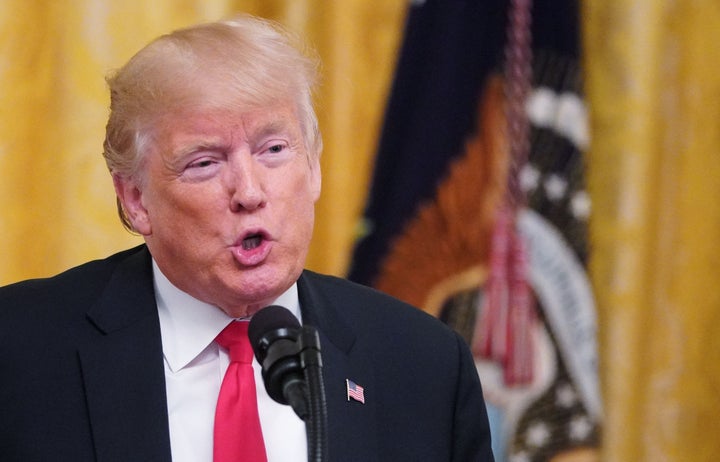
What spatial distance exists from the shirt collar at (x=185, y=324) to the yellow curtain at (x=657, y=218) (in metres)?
1.38

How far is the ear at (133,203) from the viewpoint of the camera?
2.11m

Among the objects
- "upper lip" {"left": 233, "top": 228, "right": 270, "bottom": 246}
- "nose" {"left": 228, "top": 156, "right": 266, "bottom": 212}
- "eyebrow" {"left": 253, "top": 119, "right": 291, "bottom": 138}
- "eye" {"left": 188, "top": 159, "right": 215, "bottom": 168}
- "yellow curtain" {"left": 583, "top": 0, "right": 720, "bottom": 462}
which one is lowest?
"yellow curtain" {"left": 583, "top": 0, "right": 720, "bottom": 462}

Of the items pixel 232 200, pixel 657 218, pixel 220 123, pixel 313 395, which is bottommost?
pixel 657 218

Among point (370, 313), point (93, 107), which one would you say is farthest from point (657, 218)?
point (93, 107)

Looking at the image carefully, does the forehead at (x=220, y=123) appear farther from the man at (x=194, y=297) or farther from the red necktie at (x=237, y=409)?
the red necktie at (x=237, y=409)

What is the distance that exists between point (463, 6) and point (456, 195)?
1.61 feet

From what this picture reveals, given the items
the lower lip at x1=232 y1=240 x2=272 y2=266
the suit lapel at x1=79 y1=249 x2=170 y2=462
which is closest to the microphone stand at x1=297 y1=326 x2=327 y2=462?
the lower lip at x1=232 y1=240 x2=272 y2=266

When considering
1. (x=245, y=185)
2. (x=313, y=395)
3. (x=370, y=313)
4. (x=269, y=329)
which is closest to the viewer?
(x=313, y=395)

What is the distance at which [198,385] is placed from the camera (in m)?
2.08

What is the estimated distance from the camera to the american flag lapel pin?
2117mm

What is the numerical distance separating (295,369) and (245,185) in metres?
0.44

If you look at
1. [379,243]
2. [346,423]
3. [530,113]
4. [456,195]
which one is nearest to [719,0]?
[530,113]

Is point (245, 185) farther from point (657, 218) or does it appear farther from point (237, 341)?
point (657, 218)

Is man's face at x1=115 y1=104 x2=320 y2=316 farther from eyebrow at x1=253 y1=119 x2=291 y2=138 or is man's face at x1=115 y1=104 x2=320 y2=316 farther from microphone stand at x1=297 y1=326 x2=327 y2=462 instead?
microphone stand at x1=297 y1=326 x2=327 y2=462
